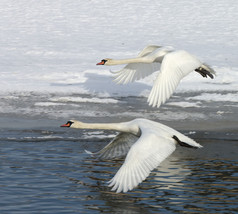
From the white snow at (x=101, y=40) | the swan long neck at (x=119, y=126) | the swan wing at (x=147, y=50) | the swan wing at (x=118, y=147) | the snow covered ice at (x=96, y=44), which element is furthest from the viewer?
the white snow at (x=101, y=40)

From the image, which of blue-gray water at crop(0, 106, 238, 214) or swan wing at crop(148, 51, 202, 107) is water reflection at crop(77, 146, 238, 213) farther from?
swan wing at crop(148, 51, 202, 107)

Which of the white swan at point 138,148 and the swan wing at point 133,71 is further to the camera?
the swan wing at point 133,71

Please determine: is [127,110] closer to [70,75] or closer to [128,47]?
[70,75]

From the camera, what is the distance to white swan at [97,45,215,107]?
8594mm

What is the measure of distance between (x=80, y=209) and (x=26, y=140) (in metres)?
3.40

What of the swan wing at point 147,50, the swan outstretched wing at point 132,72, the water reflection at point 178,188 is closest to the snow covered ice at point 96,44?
the swan outstretched wing at point 132,72

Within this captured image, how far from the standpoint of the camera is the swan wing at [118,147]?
8.10 m

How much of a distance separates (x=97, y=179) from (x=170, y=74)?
2565 millimetres

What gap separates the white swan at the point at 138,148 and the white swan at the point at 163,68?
0.59m

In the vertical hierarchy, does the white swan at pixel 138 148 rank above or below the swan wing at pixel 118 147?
above

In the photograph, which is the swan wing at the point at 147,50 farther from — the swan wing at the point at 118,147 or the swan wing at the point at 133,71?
the swan wing at the point at 118,147

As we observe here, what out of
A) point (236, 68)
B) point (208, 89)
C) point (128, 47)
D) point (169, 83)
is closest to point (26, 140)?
point (169, 83)

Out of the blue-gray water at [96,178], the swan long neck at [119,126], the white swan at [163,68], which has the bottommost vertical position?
the blue-gray water at [96,178]

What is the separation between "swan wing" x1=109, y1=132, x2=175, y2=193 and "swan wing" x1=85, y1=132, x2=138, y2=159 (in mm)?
1135
